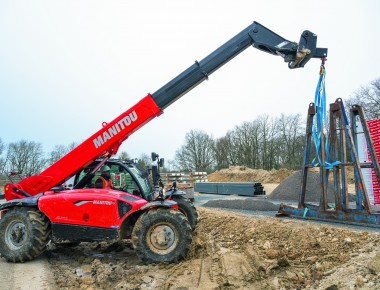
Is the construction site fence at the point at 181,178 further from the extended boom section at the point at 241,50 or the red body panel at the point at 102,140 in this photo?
the extended boom section at the point at 241,50

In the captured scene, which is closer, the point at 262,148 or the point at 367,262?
the point at 367,262

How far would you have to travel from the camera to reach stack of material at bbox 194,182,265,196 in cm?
2092

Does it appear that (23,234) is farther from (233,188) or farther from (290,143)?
(290,143)

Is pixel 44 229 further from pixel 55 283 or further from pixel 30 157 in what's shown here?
pixel 30 157

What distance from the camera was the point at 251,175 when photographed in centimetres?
3572

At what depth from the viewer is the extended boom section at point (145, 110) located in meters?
6.90

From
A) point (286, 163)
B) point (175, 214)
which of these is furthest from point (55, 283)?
point (286, 163)

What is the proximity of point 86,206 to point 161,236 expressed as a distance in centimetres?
147

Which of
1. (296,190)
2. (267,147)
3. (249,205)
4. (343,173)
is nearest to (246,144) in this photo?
(267,147)

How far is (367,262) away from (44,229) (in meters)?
5.34

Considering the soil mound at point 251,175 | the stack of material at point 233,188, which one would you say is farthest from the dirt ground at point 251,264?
the soil mound at point 251,175

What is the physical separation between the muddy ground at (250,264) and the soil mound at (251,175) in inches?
1029

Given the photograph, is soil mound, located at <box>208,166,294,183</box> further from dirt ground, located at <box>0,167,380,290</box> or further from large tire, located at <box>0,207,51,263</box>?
large tire, located at <box>0,207,51,263</box>

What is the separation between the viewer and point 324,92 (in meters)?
7.84
